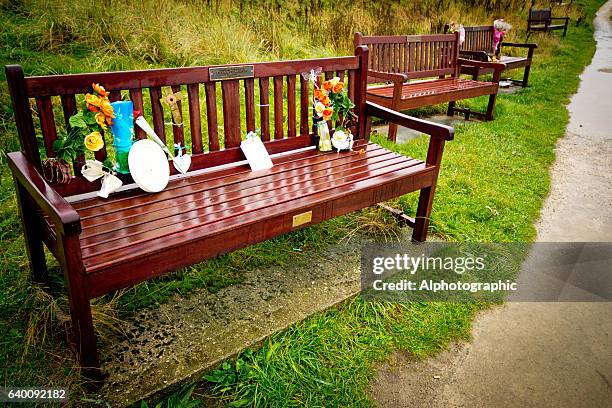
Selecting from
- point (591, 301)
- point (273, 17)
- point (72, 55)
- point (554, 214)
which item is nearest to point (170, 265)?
point (591, 301)

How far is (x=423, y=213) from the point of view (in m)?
3.57

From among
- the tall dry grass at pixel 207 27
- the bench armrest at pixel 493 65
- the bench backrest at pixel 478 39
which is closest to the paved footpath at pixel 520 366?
the bench armrest at pixel 493 65

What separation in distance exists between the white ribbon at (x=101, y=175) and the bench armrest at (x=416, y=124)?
2007 mm

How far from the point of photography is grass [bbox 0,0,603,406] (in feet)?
7.99

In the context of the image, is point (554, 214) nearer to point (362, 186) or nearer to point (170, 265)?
point (362, 186)

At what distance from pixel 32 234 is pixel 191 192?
0.88 metres

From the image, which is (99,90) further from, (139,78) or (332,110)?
(332,110)

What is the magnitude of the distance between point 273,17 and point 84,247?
23.9 feet

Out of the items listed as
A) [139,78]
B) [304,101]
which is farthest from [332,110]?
[139,78]

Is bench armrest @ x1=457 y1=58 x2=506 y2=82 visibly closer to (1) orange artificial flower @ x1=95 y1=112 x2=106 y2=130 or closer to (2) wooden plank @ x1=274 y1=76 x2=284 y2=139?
(2) wooden plank @ x1=274 y1=76 x2=284 y2=139

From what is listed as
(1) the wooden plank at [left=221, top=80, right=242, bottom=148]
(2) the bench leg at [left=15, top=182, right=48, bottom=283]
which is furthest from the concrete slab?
(1) the wooden plank at [left=221, top=80, right=242, bottom=148]

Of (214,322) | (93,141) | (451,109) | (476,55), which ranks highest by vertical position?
(93,141)

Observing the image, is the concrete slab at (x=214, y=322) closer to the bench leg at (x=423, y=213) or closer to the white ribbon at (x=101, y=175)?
the bench leg at (x=423, y=213)

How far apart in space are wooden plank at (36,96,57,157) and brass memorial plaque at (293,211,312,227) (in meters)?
1.34
